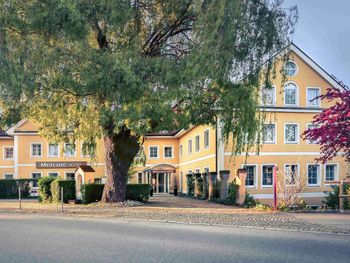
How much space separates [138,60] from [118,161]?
6680 millimetres

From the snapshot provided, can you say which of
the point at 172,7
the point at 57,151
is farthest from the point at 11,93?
the point at 57,151

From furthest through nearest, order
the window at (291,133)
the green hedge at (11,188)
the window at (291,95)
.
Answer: the green hedge at (11,188) → the window at (291,95) → the window at (291,133)

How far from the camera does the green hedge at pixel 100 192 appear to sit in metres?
24.1

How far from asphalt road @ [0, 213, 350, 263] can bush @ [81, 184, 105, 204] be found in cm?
977

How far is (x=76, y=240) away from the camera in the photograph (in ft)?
35.7

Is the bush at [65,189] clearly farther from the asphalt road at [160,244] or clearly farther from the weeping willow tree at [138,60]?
the asphalt road at [160,244]

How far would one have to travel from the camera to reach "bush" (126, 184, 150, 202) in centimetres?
2511

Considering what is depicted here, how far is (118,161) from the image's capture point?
22.6 metres

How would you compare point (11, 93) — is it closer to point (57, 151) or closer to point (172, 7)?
point (172, 7)

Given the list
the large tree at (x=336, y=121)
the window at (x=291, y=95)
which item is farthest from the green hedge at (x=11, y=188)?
the large tree at (x=336, y=121)

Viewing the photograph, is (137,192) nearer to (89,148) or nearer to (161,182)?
(89,148)

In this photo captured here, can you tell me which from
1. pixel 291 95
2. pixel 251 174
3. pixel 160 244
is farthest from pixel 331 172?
pixel 160 244

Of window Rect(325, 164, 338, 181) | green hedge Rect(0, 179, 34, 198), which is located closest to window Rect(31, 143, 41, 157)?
green hedge Rect(0, 179, 34, 198)

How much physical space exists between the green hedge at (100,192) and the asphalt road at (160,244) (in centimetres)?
983
